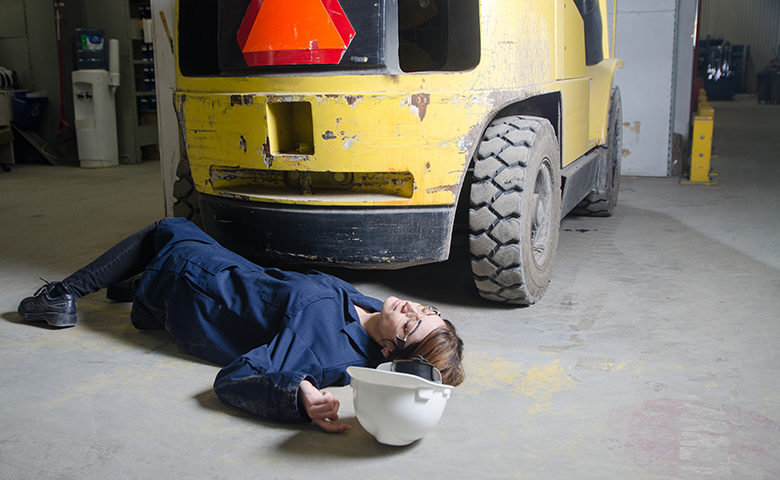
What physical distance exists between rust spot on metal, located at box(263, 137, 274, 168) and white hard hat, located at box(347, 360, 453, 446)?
1.42 metres

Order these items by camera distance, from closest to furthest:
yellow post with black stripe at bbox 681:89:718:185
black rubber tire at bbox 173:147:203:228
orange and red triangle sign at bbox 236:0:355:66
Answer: orange and red triangle sign at bbox 236:0:355:66, black rubber tire at bbox 173:147:203:228, yellow post with black stripe at bbox 681:89:718:185

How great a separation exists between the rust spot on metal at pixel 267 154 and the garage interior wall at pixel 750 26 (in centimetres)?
2638

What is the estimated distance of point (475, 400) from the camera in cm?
257

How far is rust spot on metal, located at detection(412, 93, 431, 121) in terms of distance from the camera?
122 inches

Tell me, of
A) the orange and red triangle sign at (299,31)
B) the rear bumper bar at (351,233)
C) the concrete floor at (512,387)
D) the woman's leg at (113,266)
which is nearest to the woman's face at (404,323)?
the concrete floor at (512,387)

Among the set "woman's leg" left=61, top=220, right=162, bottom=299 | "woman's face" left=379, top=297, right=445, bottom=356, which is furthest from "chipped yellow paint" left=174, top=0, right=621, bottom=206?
"woman's face" left=379, top=297, right=445, bottom=356

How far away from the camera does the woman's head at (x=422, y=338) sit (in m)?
2.50

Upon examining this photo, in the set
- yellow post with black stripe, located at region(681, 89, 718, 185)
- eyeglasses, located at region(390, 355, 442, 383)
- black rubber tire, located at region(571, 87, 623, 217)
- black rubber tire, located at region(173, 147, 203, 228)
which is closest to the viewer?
eyeglasses, located at region(390, 355, 442, 383)

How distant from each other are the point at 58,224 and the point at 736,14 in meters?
27.3

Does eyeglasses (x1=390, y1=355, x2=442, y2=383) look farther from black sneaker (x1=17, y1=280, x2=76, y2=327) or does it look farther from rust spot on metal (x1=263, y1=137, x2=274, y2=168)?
black sneaker (x1=17, y1=280, x2=76, y2=327)

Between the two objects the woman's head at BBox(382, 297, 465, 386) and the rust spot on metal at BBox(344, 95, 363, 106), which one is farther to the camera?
the rust spot on metal at BBox(344, 95, 363, 106)

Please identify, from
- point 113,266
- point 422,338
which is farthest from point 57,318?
point 422,338

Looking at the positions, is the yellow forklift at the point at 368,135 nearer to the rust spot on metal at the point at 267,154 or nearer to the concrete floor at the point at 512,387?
the rust spot on metal at the point at 267,154

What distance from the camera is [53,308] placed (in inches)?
129
